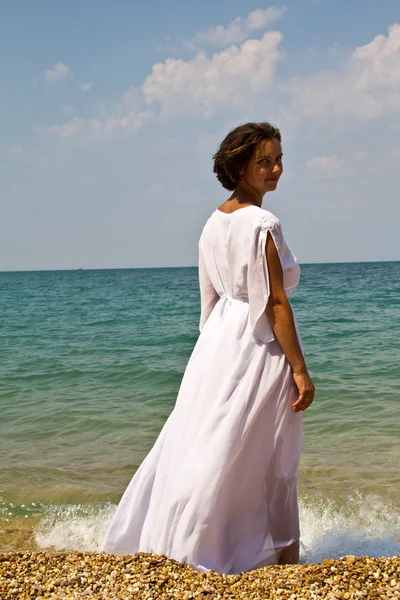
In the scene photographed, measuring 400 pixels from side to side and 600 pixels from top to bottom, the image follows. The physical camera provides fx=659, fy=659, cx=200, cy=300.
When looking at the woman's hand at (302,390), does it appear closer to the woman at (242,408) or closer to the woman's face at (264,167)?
the woman at (242,408)

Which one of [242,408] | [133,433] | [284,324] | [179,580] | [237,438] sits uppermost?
[284,324]

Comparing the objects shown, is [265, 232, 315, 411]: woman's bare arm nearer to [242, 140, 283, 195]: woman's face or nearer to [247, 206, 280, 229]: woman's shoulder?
[247, 206, 280, 229]: woman's shoulder

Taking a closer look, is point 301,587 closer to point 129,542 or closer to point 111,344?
point 129,542

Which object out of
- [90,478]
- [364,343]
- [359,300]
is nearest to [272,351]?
[90,478]

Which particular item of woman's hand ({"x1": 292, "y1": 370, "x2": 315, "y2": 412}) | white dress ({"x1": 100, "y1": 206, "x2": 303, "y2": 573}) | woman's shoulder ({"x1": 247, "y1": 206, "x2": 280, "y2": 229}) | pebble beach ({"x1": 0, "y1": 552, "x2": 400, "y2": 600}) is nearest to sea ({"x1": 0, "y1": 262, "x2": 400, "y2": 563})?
white dress ({"x1": 100, "y1": 206, "x2": 303, "y2": 573})

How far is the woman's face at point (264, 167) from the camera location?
3232mm

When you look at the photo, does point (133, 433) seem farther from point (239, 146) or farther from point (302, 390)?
point (239, 146)

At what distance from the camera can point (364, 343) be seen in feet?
42.1

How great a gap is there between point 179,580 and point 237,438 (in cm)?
66

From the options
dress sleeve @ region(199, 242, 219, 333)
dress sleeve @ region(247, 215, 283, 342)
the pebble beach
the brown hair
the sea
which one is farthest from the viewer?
the sea

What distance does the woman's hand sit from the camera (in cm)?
310

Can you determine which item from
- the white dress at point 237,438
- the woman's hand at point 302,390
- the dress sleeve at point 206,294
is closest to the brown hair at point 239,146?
the white dress at point 237,438

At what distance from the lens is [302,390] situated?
3.09 metres

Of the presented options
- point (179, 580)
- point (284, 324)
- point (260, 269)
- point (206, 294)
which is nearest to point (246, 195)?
point (260, 269)
